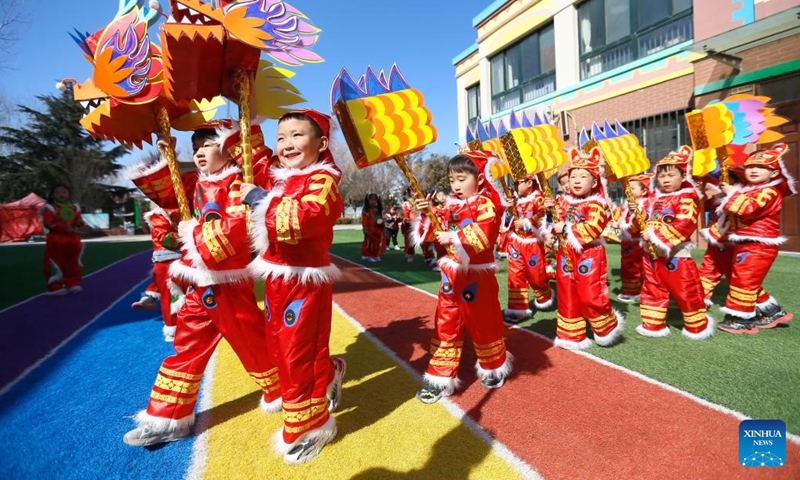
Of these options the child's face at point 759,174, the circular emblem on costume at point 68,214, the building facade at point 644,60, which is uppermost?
the building facade at point 644,60

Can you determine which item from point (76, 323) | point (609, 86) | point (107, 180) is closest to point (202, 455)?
point (76, 323)

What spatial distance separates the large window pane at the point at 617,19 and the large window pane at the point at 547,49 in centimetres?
223

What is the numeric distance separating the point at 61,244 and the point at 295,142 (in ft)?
26.3

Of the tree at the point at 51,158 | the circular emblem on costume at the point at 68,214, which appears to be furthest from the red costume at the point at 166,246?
the tree at the point at 51,158

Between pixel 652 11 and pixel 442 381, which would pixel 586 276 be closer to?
pixel 442 381

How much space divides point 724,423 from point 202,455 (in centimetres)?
347

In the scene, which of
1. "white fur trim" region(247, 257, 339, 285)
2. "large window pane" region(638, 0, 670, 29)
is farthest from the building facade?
"white fur trim" region(247, 257, 339, 285)

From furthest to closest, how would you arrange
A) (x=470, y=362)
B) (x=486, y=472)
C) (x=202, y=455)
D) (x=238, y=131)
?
(x=470, y=362) → (x=238, y=131) → (x=202, y=455) → (x=486, y=472)

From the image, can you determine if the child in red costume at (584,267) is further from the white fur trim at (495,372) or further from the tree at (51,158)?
the tree at (51,158)

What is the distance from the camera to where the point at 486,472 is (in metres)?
2.34

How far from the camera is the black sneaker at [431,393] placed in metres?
3.20

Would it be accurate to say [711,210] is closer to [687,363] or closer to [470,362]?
[687,363]

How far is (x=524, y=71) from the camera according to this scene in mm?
16906

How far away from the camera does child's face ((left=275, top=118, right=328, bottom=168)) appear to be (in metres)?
2.51
